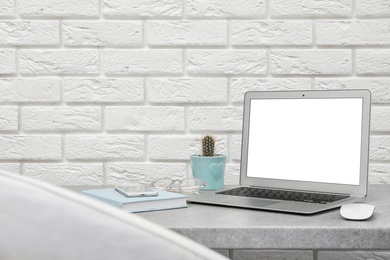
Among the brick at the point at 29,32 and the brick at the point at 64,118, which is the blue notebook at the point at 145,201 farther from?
the brick at the point at 29,32

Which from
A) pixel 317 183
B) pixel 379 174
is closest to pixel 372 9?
pixel 379 174

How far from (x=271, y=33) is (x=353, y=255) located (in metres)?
0.70

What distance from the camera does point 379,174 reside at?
5.65ft

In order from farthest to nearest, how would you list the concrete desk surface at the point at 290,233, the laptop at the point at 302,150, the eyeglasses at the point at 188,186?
the eyeglasses at the point at 188,186 < the laptop at the point at 302,150 < the concrete desk surface at the point at 290,233

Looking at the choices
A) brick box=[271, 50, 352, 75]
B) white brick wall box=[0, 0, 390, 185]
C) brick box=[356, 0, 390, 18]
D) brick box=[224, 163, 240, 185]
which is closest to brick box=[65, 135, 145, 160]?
white brick wall box=[0, 0, 390, 185]

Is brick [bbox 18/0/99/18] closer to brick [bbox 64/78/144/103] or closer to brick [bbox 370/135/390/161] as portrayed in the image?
brick [bbox 64/78/144/103]

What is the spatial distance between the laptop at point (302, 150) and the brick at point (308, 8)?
336mm

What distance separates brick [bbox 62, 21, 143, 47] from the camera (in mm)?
1723

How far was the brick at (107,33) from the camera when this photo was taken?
67.8 inches

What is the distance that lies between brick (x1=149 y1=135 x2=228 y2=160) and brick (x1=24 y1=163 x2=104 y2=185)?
0.17 meters

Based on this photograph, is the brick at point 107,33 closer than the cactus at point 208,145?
No

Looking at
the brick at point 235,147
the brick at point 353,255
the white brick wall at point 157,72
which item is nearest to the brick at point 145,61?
the white brick wall at point 157,72

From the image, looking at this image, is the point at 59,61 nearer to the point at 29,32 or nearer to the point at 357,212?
the point at 29,32

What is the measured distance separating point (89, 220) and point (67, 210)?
0.5 inches
